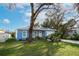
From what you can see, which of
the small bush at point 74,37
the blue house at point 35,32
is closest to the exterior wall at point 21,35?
the blue house at point 35,32

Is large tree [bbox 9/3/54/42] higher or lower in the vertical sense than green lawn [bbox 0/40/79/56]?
higher

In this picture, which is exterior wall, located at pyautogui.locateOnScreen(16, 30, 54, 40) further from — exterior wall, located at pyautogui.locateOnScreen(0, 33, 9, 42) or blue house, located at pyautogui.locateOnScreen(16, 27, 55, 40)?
exterior wall, located at pyautogui.locateOnScreen(0, 33, 9, 42)

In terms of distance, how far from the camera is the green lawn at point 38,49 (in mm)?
2715

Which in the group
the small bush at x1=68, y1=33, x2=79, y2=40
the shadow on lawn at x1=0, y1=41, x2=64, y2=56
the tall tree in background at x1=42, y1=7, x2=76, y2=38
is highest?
the tall tree in background at x1=42, y1=7, x2=76, y2=38

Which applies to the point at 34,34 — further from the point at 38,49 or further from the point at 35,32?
the point at 38,49

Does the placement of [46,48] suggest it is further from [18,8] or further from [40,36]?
[18,8]

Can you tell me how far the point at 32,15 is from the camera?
2.73m

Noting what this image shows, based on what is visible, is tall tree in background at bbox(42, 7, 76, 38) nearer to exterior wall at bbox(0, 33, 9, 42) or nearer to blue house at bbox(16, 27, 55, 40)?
blue house at bbox(16, 27, 55, 40)

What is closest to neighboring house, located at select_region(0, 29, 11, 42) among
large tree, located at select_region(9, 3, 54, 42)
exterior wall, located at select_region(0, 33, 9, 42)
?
exterior wall, located at select_region(0, 33, 9, 42)

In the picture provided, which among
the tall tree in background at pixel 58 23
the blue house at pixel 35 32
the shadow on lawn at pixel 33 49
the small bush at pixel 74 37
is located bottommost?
the shadow on lawn at pixel 33 49

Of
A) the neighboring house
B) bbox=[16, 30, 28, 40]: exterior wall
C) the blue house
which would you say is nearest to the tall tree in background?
the blue house

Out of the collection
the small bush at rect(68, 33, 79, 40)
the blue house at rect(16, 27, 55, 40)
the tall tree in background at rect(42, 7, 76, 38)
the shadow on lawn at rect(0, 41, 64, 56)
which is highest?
the tall tree in background at rect(42, 7, 76, 38)

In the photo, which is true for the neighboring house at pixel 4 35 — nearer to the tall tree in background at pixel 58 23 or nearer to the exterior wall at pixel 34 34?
the exterior wall at pixel 34 34

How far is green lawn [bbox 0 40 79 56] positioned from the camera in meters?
2.71
